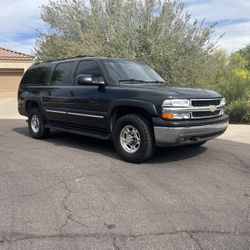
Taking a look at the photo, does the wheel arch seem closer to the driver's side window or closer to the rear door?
the driver's side window

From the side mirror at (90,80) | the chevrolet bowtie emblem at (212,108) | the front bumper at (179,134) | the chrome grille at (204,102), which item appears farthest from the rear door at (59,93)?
the chevrolet bowtie emblem at (212,108)

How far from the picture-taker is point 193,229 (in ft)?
14.1

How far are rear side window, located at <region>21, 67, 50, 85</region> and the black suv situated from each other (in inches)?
1.2

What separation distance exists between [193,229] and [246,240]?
21.3 inches

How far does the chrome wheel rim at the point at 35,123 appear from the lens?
32.7ft

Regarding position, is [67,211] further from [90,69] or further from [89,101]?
[90,69]

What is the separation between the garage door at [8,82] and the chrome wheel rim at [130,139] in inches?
886

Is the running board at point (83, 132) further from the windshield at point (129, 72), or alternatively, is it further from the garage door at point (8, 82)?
the garage door at point (8, 82)

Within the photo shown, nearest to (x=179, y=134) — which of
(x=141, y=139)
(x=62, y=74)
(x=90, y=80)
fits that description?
(x=141, y=139)

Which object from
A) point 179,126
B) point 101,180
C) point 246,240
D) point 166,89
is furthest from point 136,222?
point 166,89

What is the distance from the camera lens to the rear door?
879 centimetres

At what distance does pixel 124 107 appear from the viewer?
741 cm

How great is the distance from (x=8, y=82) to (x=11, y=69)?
3.06ft

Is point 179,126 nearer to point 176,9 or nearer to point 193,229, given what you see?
point 193,229
